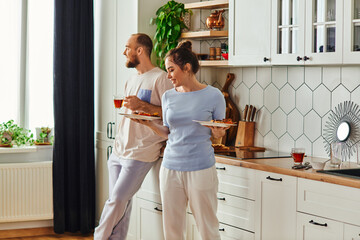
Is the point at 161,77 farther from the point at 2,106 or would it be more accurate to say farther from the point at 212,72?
the point at 2,106

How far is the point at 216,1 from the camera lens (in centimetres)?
412

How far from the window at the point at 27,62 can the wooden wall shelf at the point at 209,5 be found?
166 centimetres

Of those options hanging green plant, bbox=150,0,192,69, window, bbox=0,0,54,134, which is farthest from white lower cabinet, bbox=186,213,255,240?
window, bbox=0,0,54,134

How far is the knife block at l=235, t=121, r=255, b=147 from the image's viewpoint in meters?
4.16

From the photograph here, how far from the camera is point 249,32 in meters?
3.80

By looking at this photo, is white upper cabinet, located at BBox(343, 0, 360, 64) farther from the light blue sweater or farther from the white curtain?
the white curtain

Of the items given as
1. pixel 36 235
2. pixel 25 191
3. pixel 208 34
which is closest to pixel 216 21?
pixel 208 34

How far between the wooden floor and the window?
947mm

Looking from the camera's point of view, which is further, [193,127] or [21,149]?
[21,149]

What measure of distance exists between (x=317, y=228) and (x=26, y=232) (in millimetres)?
3030

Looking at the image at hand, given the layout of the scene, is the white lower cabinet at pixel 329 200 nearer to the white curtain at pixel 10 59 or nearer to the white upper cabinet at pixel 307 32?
the white upper cabinet at pixel 307 32

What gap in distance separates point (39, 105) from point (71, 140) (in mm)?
545

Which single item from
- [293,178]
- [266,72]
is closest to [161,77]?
[266,72]

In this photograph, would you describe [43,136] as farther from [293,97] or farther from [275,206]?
[275,206]
